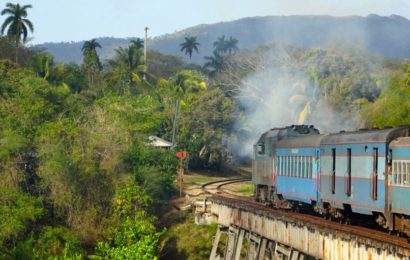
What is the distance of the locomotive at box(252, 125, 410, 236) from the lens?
20.9m

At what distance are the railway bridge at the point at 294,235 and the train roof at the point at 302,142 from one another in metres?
2.70

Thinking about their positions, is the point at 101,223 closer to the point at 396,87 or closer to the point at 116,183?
the point at 116,183

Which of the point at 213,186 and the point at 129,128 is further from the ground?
the point at 129,128

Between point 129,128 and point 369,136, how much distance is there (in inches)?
1218

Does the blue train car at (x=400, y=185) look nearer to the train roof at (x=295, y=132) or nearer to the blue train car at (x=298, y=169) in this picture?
the blue train car at (x=298, y=169)

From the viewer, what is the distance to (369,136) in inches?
910

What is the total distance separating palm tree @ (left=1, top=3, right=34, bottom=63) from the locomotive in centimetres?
5984

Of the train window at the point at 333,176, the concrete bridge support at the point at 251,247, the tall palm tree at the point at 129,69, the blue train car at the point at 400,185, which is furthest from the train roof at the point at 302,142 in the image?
the tall palm tree at the point at 129,69

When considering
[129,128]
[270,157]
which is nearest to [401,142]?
[270,157]

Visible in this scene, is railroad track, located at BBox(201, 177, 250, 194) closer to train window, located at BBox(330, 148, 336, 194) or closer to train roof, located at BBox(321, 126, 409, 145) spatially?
train roof, located at BBox(321, 126, 409, 145)

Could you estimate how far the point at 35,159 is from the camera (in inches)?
1818

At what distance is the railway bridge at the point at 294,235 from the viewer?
19.9m

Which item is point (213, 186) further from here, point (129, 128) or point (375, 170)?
point (375, 170)

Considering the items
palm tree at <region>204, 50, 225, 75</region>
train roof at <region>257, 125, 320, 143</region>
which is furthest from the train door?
palm tree at <region>204, 50, 225, 75</region>
